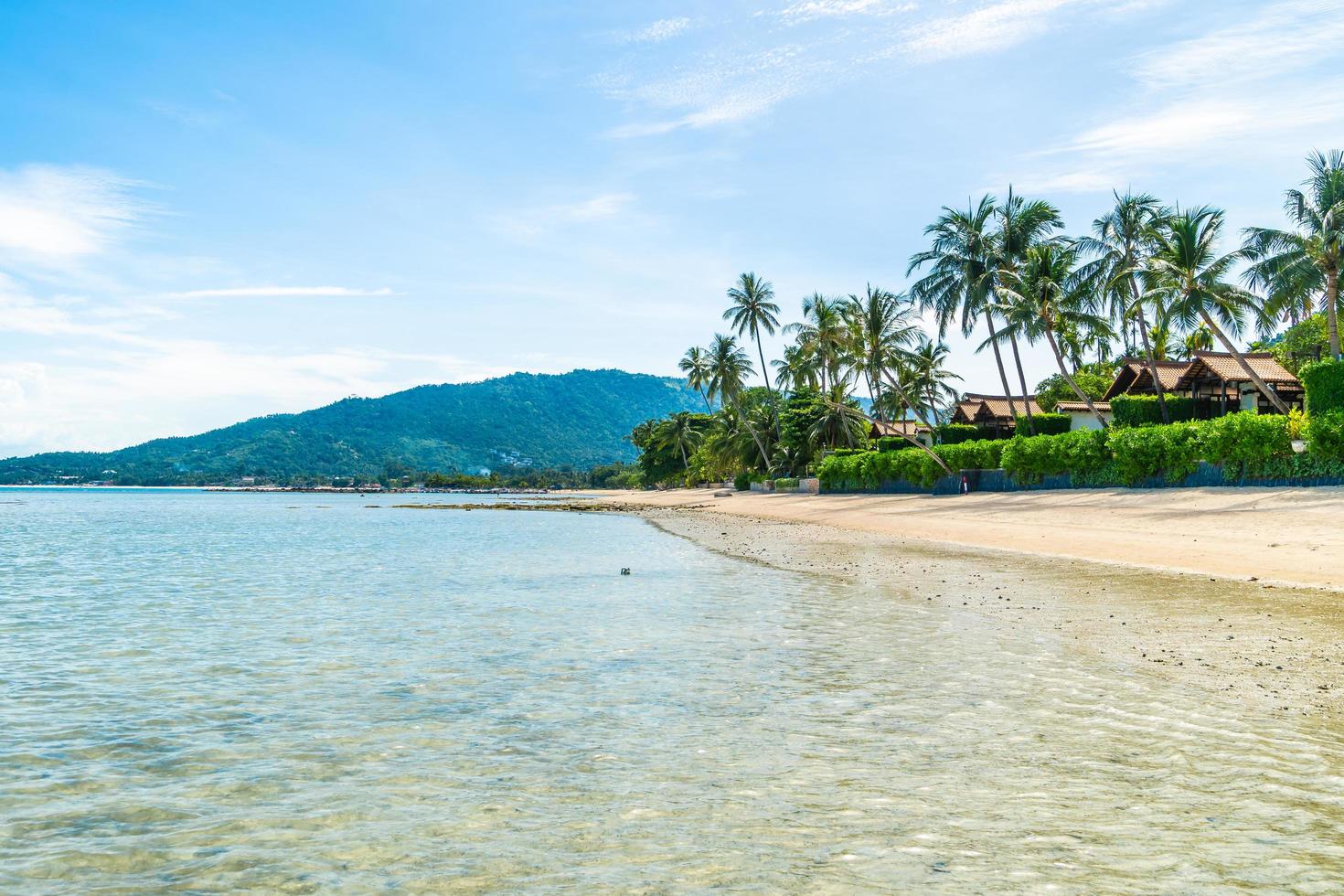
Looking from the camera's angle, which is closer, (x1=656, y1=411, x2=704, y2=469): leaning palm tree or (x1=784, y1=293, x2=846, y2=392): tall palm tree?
(x1=784, y1=293, x2=846, y2=392): tall palm tree

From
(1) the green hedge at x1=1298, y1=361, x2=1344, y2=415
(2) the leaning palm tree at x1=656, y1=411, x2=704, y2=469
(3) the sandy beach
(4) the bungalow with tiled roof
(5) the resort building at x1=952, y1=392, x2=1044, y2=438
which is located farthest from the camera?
(2) the leaning palm tree at x1=656, y1=411, x2=704, y2=469

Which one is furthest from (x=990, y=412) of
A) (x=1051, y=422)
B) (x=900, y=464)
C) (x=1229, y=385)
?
(x=1229, y=385)

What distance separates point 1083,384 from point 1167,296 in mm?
21974

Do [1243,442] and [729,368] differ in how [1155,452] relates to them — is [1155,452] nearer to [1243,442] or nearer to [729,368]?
[1243,442]

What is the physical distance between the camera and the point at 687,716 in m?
7.39

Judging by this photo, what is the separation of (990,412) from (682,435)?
54.6 meters

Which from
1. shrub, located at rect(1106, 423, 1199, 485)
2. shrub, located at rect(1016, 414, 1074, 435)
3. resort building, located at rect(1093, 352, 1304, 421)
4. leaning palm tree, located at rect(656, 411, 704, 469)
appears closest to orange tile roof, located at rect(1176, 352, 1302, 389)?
resort building, located at rect(1093, 352, 1304, 421)

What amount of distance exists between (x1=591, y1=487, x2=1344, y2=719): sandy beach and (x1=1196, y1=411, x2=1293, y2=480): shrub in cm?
125

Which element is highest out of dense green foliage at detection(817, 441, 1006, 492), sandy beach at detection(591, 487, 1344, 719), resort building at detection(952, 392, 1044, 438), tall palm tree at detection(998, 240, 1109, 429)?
tall palm tree at detection(998, 240, 1109, 429)

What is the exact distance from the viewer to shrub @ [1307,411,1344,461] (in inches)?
992

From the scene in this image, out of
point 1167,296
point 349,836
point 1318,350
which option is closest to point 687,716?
point 349,836

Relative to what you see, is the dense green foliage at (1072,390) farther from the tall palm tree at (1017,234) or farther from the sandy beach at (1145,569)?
the sandy beach at (1145,569)

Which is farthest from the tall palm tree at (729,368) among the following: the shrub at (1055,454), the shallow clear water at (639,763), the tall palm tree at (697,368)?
the shallow clear water at (639,763)

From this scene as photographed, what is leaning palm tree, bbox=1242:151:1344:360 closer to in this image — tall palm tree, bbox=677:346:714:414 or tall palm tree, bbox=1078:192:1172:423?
tall palm tree, bbox=1078:192:1172:423
